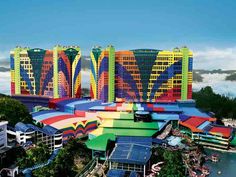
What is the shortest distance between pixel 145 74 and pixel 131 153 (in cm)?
1629

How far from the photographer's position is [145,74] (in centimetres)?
3528

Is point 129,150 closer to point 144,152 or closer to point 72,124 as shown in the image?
point 144,152

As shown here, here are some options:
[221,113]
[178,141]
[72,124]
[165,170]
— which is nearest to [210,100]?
[221,113]

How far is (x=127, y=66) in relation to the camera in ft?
116

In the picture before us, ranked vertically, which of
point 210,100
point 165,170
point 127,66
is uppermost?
point 127,66

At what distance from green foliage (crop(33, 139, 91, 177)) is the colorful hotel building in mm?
14079

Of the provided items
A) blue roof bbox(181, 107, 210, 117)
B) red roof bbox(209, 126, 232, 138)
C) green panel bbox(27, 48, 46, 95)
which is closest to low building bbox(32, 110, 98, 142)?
blue roof bbox(181, 107, 210, 117)

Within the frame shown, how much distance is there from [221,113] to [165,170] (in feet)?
72.9

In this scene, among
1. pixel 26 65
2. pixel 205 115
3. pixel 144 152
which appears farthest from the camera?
pixel 26 65

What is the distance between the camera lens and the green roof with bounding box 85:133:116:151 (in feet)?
70.0

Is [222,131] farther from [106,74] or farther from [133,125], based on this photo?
[106,74]

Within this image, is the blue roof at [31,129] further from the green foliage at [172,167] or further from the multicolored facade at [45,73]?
the multicolored facade at [45,73]

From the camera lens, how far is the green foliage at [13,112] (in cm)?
2269

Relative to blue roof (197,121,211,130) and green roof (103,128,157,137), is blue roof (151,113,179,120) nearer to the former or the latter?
blue roof (197,121,211,130)
